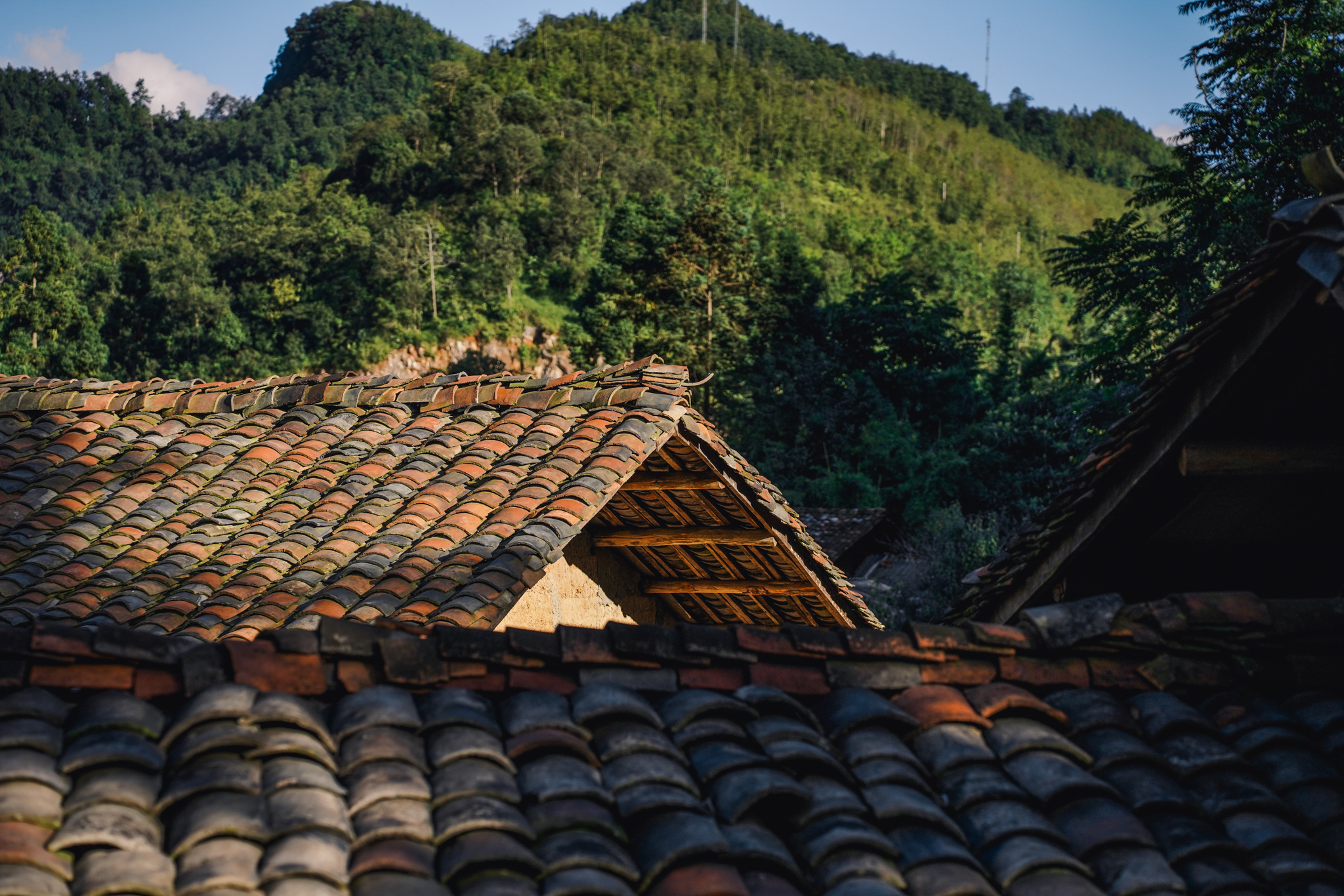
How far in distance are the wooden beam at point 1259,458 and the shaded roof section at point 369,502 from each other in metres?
2.82

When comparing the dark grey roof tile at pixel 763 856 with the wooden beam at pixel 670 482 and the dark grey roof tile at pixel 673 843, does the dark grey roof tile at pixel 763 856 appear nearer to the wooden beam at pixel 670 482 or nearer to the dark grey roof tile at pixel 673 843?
the dark grey roof tile at pixel 673 843

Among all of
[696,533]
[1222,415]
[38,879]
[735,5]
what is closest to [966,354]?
[696,533]

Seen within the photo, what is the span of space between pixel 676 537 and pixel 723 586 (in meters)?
0.93

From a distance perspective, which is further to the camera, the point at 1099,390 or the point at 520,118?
the point at 520,118

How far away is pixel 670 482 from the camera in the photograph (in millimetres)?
6750

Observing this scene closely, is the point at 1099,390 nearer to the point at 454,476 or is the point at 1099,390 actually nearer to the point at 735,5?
the point at 454,476

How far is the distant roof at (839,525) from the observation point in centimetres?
2464

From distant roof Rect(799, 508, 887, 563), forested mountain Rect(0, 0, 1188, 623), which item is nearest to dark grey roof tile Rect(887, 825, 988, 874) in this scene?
forested mountain Rect(0, 0, 1188, 623)

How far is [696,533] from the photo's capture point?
7.26m

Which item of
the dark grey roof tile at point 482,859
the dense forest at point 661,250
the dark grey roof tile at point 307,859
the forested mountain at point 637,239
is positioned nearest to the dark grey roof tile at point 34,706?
the dark grey roof tile at point 307,859

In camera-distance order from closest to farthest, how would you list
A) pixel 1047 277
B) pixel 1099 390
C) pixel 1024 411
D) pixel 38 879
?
pixel 38 879 → pixel 1099 390 → pixel 1024 411 → pixel 1047 277

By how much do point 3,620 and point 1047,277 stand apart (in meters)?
66.1

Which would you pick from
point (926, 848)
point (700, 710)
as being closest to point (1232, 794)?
point (926, 848)

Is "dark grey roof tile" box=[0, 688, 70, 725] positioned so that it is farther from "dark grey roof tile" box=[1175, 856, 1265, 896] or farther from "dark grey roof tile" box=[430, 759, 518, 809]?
"dark grey roof tile" box=[1175, 856, 1265, 896]
